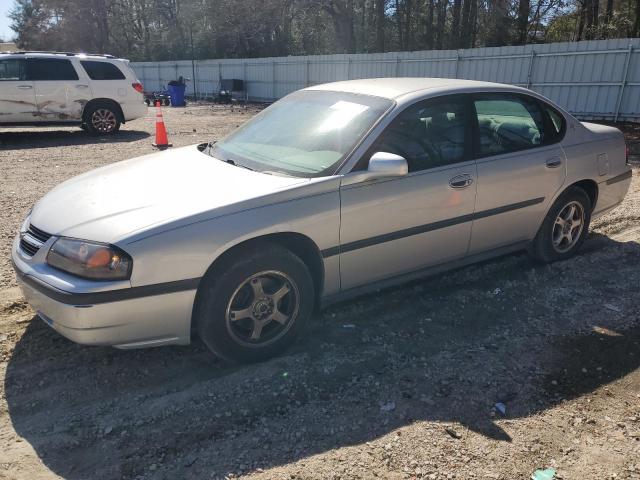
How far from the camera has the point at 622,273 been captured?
4.66 metres

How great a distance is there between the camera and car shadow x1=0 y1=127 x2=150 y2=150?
1179 cm

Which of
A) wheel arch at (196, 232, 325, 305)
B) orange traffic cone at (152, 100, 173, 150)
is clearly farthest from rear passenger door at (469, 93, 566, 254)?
orange traffic cone at (152, 100, 173, 150)

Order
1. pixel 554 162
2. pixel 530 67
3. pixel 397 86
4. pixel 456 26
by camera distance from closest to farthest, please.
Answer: pixel 397 86 → pixel 554 162 → pixel 530 67 → pixel 456 26

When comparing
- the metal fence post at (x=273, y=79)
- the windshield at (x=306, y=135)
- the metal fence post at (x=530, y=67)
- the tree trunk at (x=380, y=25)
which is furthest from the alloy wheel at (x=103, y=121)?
the tree trunk at (x=380, y=25)

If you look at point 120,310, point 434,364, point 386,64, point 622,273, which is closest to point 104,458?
point 120,310

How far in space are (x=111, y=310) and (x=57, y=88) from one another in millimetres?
10810

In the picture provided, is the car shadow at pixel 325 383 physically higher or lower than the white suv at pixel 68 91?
lower

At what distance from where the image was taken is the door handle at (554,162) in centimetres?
438

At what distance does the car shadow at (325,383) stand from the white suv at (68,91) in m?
9.59

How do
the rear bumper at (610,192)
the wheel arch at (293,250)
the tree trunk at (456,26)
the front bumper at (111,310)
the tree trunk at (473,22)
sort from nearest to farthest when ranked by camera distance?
the front bumper at (111,310)
the wheel arch at (293,250)
the rear bumper at (610,192)
the tree trunk at (456,26)
the tree trunk at (473,22)

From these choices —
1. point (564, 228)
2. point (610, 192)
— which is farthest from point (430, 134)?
point (610, 192)

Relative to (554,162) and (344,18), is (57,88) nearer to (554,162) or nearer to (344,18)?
(554,162)

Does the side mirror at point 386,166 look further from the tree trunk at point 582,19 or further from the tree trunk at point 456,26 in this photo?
the tree trunk at point 456,26

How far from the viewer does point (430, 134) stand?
3805 millimetres
